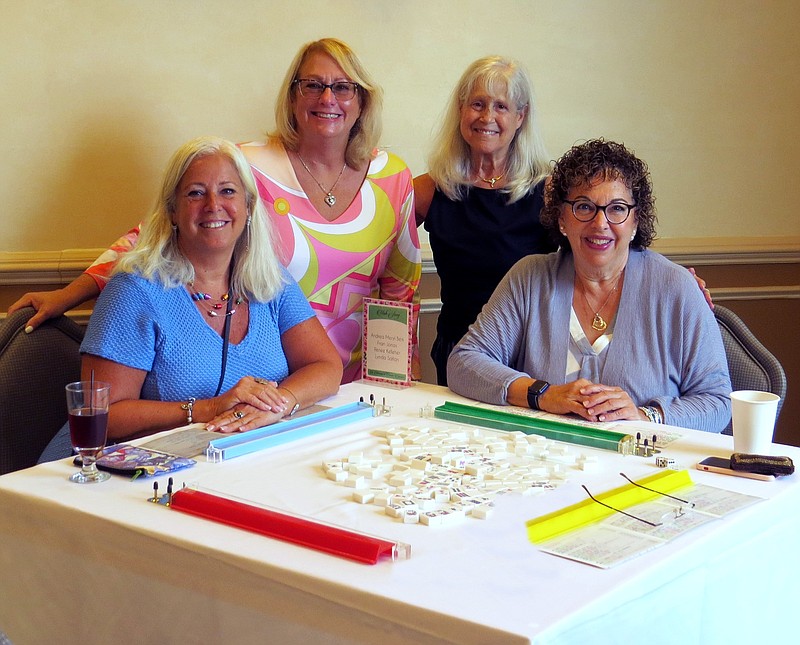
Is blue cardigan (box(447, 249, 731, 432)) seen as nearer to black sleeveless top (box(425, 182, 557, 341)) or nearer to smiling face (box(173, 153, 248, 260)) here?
black sleeveless top (box(425, 182, 557, 341))

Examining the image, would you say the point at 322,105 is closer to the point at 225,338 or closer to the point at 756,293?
the point at 225,338

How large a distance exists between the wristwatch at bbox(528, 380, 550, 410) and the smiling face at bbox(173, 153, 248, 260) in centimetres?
85

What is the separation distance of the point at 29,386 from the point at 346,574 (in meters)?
1.53

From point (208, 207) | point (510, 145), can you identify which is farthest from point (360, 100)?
point (208, 207)

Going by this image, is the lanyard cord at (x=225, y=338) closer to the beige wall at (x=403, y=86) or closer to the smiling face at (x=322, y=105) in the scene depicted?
the smiling face at (x=322, y=105)

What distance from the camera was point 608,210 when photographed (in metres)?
2.46

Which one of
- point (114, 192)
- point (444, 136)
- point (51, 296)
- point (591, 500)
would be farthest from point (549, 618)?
point (114, 192)

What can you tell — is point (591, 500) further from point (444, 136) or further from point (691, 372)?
point (444, 136)

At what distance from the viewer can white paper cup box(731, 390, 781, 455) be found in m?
1.87

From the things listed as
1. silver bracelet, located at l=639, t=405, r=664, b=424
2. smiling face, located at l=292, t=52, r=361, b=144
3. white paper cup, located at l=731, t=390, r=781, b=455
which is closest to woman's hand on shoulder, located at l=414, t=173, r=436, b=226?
smiling face, located at l=292, t=52, r=361, b=144

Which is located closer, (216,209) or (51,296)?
(216,209)

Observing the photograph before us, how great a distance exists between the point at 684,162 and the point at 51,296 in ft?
8.86

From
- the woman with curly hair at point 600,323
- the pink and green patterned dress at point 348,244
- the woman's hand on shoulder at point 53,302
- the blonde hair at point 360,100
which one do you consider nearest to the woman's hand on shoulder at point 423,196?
the pink and green patterned dress at point 348,244

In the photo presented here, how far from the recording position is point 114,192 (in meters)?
3.35
